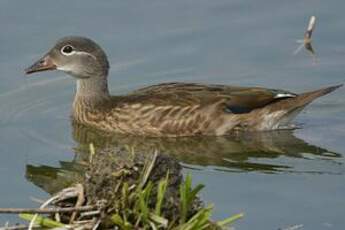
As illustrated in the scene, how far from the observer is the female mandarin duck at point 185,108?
14641 millimetres

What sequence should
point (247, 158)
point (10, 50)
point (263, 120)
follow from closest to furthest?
point (247, 158) → point (263, 120) → point (10, 50)

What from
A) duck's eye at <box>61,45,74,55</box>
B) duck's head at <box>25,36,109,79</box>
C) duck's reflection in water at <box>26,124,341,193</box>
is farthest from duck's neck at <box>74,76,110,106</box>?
duck's eye at <box>61,45,74,55</box>

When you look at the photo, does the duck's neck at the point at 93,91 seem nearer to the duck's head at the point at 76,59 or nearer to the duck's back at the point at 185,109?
the duck's head at the point at 76,59

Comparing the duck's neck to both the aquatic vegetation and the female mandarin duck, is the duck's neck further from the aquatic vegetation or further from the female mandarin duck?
the aquatic vegetation

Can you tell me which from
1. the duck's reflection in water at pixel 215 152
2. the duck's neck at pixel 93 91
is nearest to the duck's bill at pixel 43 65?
the duck's neck at pixel 93 91

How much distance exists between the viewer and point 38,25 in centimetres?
1619

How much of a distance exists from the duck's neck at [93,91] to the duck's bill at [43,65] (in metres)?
0.50

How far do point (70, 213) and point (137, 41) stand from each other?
7.21 metres

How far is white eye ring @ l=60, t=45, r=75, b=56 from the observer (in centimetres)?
1502

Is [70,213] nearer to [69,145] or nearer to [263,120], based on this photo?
[69,145]

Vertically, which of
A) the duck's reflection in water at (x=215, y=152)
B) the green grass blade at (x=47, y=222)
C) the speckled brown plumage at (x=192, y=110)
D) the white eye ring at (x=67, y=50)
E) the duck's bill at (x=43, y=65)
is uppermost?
the white eye ring at (x=67, y=50)

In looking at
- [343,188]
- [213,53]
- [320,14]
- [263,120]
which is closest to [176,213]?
[343,188]

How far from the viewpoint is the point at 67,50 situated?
1507cm

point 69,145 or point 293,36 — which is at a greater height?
point 293,36
